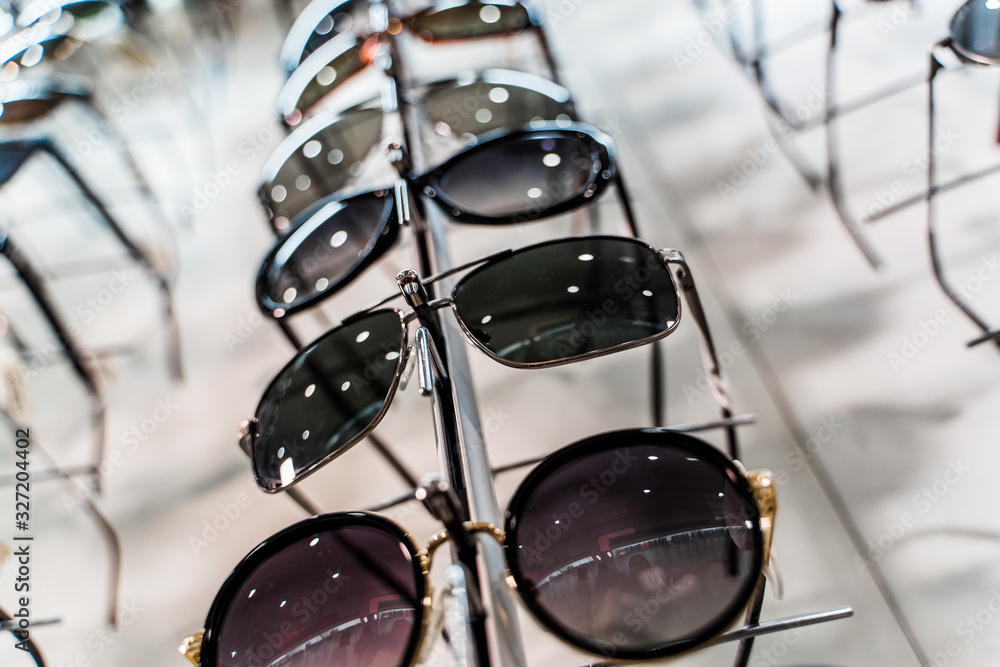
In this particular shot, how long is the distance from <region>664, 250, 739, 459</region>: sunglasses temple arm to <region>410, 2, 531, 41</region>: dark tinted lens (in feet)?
1.67

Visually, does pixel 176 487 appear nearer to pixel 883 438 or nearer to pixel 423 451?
pixel 423 451

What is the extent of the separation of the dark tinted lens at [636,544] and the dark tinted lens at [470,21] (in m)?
0.66

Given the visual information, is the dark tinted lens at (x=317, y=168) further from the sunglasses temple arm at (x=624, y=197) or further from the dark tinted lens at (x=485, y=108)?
the sunglasses temple arm at (x=624, y=197)

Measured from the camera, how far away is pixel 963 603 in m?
0.48

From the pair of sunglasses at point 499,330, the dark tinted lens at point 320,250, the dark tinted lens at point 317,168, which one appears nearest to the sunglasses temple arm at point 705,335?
the pair of sunglasses at point 499,330

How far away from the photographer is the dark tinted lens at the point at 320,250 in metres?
0.62

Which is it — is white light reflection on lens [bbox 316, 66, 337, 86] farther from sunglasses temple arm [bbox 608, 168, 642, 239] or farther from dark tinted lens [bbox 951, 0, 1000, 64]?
dark tinted lens [bbox 951, 0, 1000, 64]

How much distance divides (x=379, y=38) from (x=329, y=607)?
697 mm

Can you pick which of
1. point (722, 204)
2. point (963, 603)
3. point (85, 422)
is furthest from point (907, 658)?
point (85, 422)

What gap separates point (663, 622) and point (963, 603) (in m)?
0.26

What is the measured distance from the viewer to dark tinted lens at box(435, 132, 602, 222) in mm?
610

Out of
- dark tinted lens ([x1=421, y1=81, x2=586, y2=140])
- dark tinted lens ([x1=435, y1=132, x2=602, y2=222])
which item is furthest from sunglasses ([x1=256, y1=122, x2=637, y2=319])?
dark tinted lens ([x1=421, y1=81, x2=586, y2=140])

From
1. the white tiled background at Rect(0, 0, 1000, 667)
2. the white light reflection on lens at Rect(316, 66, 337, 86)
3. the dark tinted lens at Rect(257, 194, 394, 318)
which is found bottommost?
the white tiled background at Rect(0, 0, 1000, 667)

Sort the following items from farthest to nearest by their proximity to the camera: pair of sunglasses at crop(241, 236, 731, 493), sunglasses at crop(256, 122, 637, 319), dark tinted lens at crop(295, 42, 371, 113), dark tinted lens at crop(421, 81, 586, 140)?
dark tinted lens at crop(295, 42, 371, 113) < dark tinted lens at crop(421, 81, 586, 140) < sunglasses at crop(256, 122, 637, 319) < pair of sunglasses at crop(241, 236, 731, 493)
